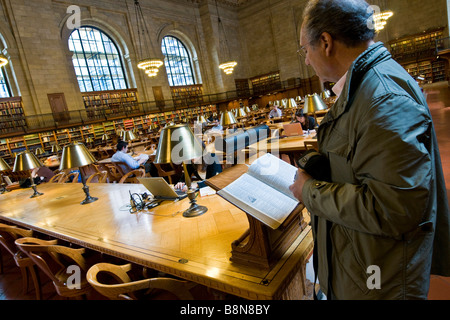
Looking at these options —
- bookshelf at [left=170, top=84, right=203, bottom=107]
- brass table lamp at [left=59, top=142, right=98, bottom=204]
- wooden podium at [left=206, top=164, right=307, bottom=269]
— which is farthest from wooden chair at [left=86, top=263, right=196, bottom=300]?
bookshelf at [left=170, top=84, right=203, bottom=107]

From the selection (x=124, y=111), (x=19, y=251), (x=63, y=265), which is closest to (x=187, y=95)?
(x=124, y=111)

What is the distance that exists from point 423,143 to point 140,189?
2.42 metres

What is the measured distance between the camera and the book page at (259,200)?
984 mm

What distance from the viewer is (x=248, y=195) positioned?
1.02 metres

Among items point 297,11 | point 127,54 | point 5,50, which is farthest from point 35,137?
point 297,11

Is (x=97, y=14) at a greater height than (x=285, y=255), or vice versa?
(x=97, y=14)

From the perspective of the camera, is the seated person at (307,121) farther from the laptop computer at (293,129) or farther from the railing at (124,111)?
the railing at (124,111)

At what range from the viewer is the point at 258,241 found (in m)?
1.04

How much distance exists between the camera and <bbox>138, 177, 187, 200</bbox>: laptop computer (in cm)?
209

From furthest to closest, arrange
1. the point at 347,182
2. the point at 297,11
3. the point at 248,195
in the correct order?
the point at 297,11
the point at 248,195
the point at 347,182

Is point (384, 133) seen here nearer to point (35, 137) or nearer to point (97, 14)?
point (35, 137)

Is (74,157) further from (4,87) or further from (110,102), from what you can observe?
(110,102)

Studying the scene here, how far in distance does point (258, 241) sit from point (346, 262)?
0.34 meters

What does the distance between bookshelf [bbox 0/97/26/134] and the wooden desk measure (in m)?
10.9
